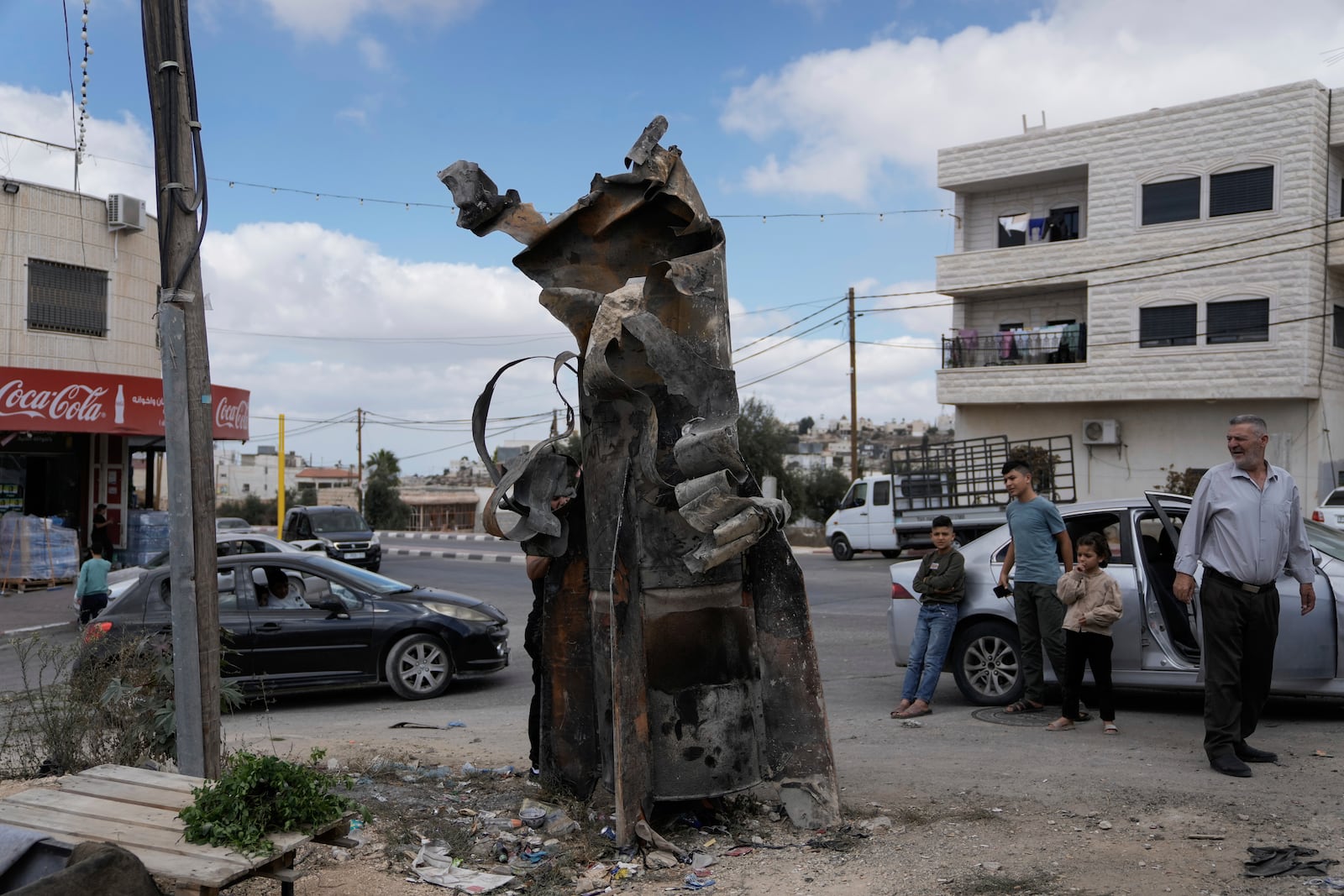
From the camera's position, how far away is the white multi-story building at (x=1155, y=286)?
26.9m

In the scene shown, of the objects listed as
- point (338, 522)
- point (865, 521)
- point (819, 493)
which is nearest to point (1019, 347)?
point (865, 521)

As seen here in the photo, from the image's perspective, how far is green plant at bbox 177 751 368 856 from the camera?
159 inches

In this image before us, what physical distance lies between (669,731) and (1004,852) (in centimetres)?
164

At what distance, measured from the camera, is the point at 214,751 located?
521 centimetres

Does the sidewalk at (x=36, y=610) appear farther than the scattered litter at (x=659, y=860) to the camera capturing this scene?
Yes

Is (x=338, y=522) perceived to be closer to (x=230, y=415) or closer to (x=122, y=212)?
(x=230, y=415)

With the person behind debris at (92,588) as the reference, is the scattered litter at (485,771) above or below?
below

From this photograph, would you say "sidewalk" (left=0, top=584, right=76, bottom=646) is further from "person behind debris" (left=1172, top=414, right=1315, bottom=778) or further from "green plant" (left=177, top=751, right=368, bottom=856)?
"person behind debris" (left=1172, top=414, right=1315, bottom=778)

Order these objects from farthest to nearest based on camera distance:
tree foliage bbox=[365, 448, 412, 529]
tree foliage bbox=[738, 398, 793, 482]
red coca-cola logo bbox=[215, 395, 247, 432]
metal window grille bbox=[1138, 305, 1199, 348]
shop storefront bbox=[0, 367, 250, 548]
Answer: tree foliage bbox=[365, 448, 412, 529] < tree foliage bbox=[738, 398, 793, 482] < metal window grille bbox=[1138, 305, 1199, 348] < red coca-cola logo bbox=[215, 395, 247, 432] < shop storefront bbox=[0, 367, 250, 548]

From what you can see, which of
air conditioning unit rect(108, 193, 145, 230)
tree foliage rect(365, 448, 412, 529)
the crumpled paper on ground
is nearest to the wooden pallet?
air conditioning unit rect(108, 193, 145, 230)

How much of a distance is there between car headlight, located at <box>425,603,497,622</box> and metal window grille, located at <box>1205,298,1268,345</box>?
2373 centimetres

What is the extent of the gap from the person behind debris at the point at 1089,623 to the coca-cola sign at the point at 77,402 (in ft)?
57.7

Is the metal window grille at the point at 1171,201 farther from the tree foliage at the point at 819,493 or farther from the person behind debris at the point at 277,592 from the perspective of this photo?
the person behind debris at the point at 277,592

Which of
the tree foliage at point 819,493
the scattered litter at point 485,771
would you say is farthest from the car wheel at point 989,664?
the tree foliage at point 819,493
